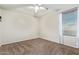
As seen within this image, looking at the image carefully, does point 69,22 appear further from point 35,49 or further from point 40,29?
point 35,49

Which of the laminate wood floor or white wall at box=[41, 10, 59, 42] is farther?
white wall at box=[41, 10, 59, 42]

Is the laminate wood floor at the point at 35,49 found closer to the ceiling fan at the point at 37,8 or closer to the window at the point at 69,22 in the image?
the window at the point at 69,22

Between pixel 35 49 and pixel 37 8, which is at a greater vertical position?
pixel 37 8

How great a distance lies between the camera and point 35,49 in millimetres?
1104

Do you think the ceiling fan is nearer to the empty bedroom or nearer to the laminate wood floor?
the empty bedroom

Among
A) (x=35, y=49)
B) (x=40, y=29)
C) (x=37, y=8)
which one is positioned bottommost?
(x=35, y=49)

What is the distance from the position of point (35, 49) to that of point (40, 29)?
0.75ft

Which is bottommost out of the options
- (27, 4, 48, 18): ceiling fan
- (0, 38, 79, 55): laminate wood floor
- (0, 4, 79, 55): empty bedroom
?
(0, 38, 79, 55): laminate wood floor

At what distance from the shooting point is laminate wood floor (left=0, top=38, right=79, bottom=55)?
1081mm

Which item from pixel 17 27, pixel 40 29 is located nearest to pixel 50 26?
pixel 40 29

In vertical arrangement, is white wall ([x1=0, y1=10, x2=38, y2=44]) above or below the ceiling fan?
below

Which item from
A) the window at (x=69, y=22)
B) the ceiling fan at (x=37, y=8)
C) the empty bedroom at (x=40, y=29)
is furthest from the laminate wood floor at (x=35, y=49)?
the ceiling fan at (x=37, y=8)

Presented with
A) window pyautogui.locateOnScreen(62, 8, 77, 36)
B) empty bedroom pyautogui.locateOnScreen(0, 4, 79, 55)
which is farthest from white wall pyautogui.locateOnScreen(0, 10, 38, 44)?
window pyautogui.locateOnScreen(62, 8, 77, 36)

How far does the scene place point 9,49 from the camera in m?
1.09
